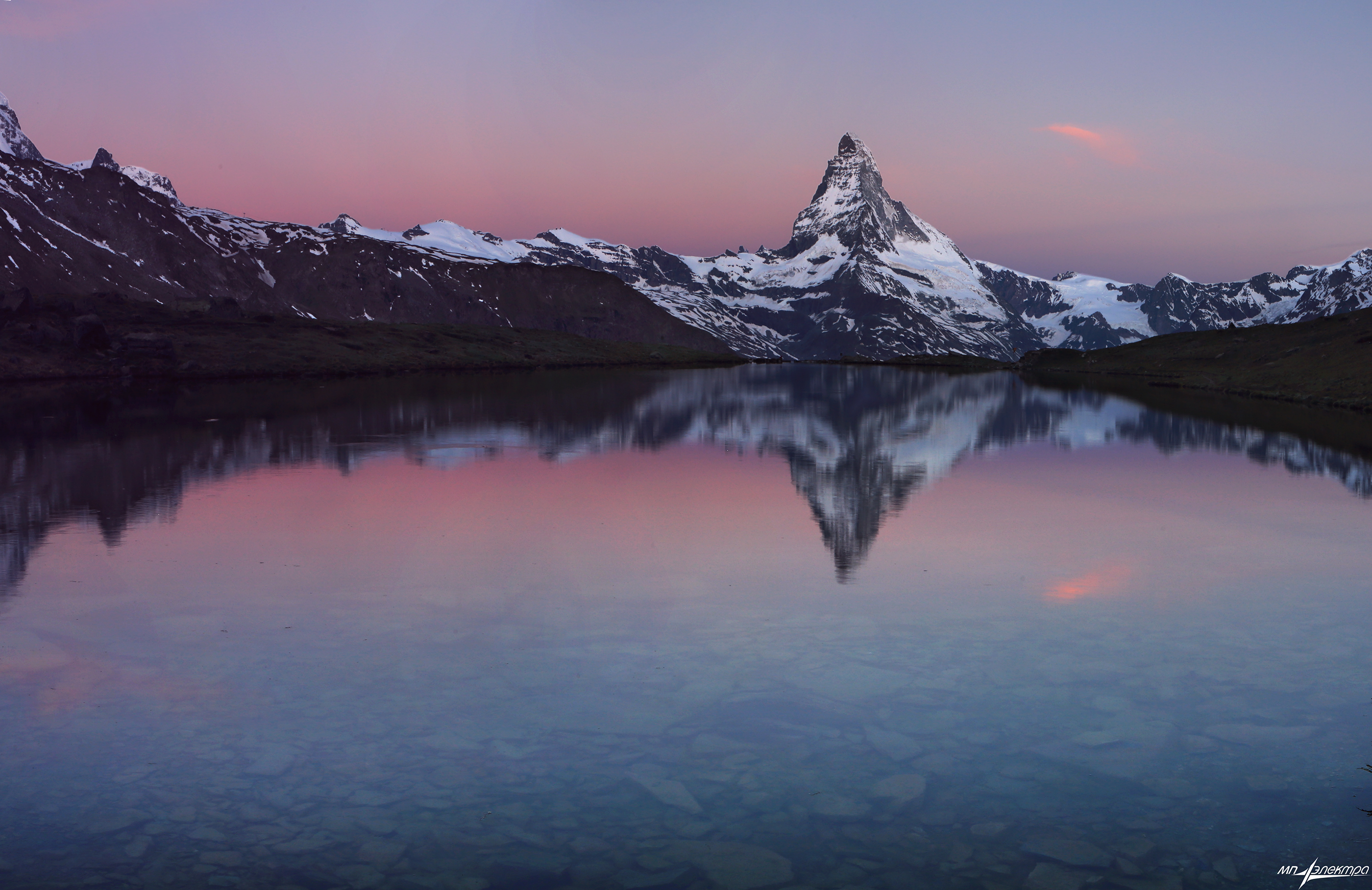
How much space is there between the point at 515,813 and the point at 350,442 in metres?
45.9

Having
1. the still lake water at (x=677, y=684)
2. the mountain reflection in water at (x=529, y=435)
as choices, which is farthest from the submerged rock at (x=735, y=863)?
the mountain reflection in water at (x=529, y=435)

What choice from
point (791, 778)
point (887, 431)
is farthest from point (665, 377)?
point (791, 778)

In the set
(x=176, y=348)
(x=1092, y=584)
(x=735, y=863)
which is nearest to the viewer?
(x=735, y=863)

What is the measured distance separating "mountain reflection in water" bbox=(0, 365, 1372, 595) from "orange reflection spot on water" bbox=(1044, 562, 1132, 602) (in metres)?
4.94

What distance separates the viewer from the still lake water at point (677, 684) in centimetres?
1208

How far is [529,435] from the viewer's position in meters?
61.0

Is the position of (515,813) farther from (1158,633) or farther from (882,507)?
(882,507)

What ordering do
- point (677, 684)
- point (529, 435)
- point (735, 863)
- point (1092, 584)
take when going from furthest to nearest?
point (529, 435), point (1092, 584), point (677, 684), point (735, 863)

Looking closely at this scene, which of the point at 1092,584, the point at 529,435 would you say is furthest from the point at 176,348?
the point at 1092,584

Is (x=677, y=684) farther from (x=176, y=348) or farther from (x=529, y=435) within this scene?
(x=176, y=348)

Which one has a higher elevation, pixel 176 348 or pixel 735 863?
pixel 176 348

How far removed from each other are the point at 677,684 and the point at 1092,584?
12.4 metres

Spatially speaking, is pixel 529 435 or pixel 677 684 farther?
pixel 529 435

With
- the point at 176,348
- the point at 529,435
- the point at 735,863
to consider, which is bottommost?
the point at 735,863
